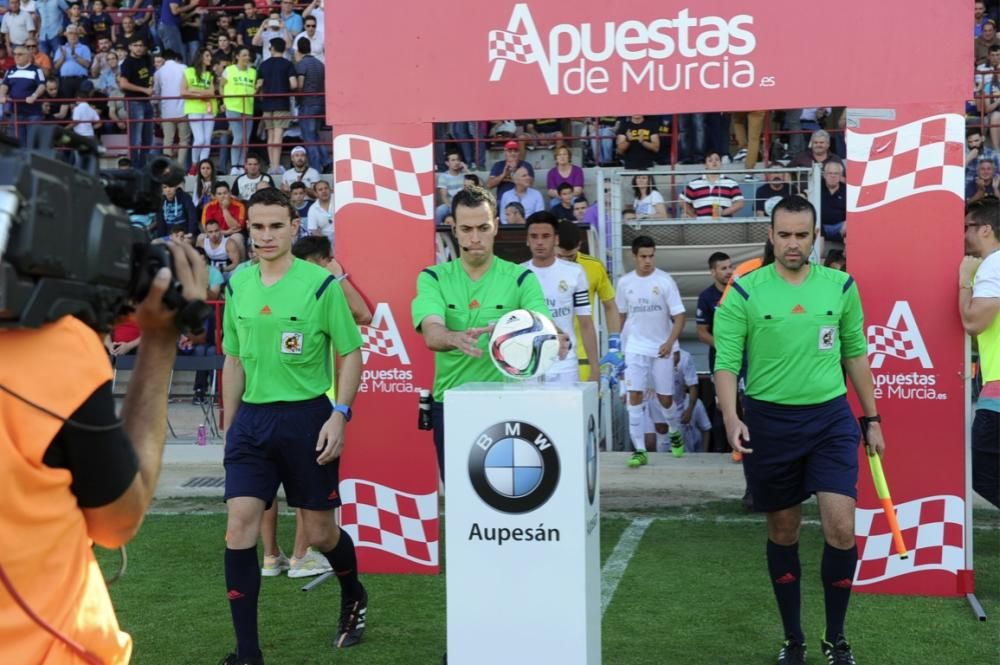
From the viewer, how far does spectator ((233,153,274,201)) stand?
53.0ft

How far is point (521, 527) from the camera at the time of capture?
486cm

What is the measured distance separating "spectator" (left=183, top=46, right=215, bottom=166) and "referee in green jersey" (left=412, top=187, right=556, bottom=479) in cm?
1163

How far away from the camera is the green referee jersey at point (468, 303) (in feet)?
20.1

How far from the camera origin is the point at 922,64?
21.9 feet

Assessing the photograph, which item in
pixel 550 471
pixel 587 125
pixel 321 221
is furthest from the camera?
pixel 587 125

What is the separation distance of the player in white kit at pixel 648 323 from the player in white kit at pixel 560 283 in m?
2.68

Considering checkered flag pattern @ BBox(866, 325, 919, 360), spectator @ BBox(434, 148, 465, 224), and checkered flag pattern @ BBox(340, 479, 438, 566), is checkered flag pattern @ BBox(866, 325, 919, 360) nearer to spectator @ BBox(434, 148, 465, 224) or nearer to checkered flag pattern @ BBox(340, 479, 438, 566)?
checkered flag pattern @ BBox(340, 479, 438, 566)

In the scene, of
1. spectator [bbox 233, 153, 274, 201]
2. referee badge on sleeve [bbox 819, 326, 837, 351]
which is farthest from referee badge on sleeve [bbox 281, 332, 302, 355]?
spectator [bbox 233, 153, 274, 201]

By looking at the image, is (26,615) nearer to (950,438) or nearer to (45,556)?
(45,556)

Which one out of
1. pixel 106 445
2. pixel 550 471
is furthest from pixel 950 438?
pixel 106 445

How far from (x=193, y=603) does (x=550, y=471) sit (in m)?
3.04

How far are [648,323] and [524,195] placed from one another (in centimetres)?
327

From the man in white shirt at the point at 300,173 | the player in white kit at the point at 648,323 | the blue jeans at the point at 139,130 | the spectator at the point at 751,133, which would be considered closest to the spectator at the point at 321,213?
the man in white shirt at the point at 300,173

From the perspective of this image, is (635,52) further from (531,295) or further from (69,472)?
(69,472)
